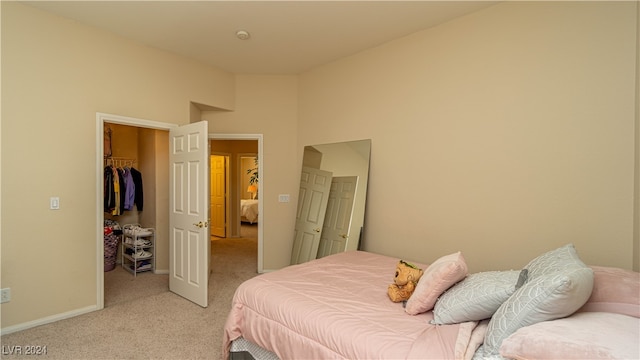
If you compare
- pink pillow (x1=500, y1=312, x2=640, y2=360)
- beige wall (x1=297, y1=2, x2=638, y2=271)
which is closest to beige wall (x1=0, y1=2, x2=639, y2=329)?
beige wall (x1=297, y1=2, x2=638, y2=271)

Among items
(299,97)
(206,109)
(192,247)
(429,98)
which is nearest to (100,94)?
(206,109)

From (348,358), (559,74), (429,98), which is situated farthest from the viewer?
(429,98)

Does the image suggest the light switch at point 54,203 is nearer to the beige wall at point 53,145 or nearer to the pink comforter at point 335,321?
the beige wall at point 53,145

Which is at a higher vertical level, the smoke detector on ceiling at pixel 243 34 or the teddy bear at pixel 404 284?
the smoke detector on ceiling at pixel 243 34

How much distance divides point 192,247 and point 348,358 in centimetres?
238

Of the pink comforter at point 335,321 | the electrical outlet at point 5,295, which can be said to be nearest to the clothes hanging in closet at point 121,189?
the electrical outlet at point 5,295

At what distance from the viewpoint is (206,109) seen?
169 inches

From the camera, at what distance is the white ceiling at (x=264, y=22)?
8.52ft

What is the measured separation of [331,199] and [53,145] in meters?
2.77

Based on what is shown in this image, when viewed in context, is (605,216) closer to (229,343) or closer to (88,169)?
(229,343)

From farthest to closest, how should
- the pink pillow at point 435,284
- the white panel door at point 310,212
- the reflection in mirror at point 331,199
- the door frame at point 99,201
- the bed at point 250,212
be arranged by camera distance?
the bed at point 250,212 → the white panel door at point 310,212 → the reflection in mirror at point 331,199 → the door frame at point 99,201 → the pink pillow at point 435,284

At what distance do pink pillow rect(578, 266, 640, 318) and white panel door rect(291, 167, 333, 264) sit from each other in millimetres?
2677

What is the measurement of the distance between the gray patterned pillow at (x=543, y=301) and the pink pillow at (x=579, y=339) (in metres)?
0.04

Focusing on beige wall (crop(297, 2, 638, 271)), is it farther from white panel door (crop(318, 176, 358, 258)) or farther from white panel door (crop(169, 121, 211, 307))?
white panel door (crop(169, 121, 211, 307))
